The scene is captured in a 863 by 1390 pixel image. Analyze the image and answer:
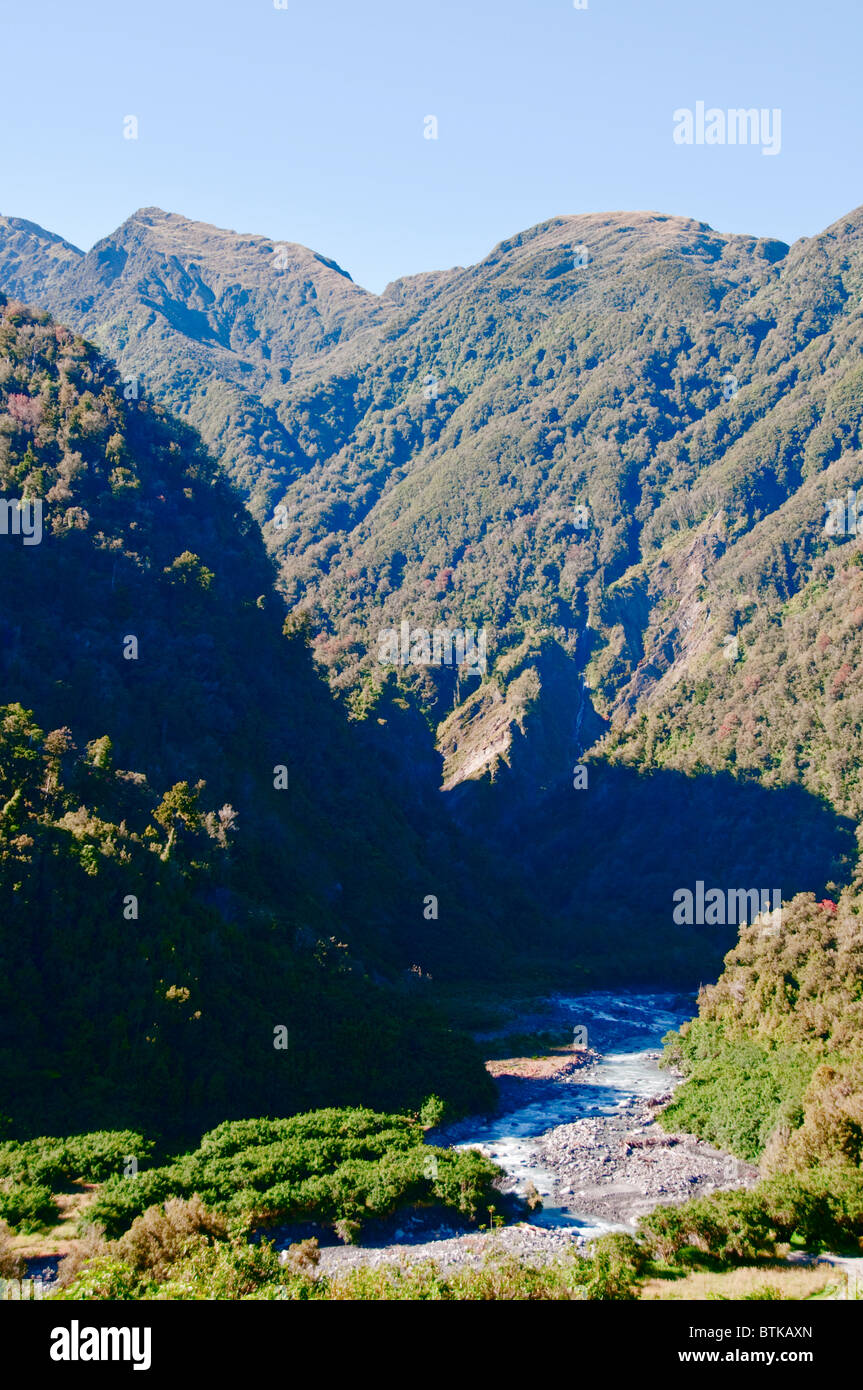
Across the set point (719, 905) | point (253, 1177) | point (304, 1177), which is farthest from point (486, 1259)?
point (719, 905)

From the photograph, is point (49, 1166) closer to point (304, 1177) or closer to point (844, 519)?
point (304, 1177)

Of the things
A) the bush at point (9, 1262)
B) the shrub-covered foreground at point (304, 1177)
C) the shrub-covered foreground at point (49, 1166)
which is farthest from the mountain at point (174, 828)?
the bush at point (9, 1262)

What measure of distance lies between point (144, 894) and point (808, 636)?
118600 millimetres

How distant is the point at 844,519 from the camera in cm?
17138

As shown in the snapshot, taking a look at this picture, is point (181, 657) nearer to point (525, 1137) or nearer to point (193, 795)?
point (193, 795)

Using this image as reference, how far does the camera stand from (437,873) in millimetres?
113188

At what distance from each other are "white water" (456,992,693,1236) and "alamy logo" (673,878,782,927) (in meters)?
21.2


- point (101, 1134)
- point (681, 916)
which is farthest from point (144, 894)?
point (681, 916)

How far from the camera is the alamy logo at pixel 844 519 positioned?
170 meters

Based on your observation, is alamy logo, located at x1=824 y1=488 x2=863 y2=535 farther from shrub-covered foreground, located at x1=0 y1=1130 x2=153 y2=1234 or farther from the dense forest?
shrub-covered foreground, located at x1=0 y1=1130 x2=153 y2=1234
